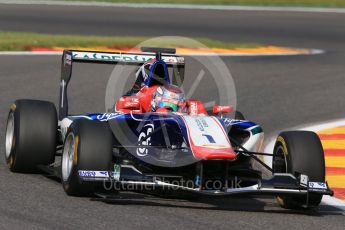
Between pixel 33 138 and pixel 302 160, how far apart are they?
2.54 meters

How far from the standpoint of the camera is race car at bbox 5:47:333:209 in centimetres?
845

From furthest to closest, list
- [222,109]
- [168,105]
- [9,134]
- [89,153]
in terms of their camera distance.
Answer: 1. [9,134]
2. [222,109]
3. [168,105]
4. [89,153]

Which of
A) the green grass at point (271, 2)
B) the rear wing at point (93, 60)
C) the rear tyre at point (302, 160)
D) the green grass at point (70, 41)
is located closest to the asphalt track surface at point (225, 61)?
the rear tyre at point (302, 160)

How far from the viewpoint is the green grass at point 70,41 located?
68.5ft

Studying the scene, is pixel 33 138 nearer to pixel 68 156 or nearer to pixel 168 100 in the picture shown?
pixel 68 156

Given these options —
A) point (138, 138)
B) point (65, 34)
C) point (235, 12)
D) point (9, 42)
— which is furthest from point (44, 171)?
point (235, 12)

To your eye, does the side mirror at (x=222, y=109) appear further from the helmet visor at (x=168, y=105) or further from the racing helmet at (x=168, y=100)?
the helmet visor at (x=168, y=105)

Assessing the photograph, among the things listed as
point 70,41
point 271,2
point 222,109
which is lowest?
point 222,109

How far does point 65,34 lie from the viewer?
24219 millimetres

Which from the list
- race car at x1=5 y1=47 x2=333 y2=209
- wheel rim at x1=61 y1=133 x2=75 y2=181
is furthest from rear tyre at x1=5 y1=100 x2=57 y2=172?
wheel rim at x1=61 y1=133 x2=75 y2=181

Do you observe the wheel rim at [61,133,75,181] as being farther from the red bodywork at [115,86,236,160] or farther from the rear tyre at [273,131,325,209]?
the rear tyre at [273,131,325,209]

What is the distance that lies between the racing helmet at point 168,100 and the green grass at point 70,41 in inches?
435

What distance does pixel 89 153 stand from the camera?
8.48 meters

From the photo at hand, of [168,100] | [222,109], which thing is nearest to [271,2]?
[222,109]
